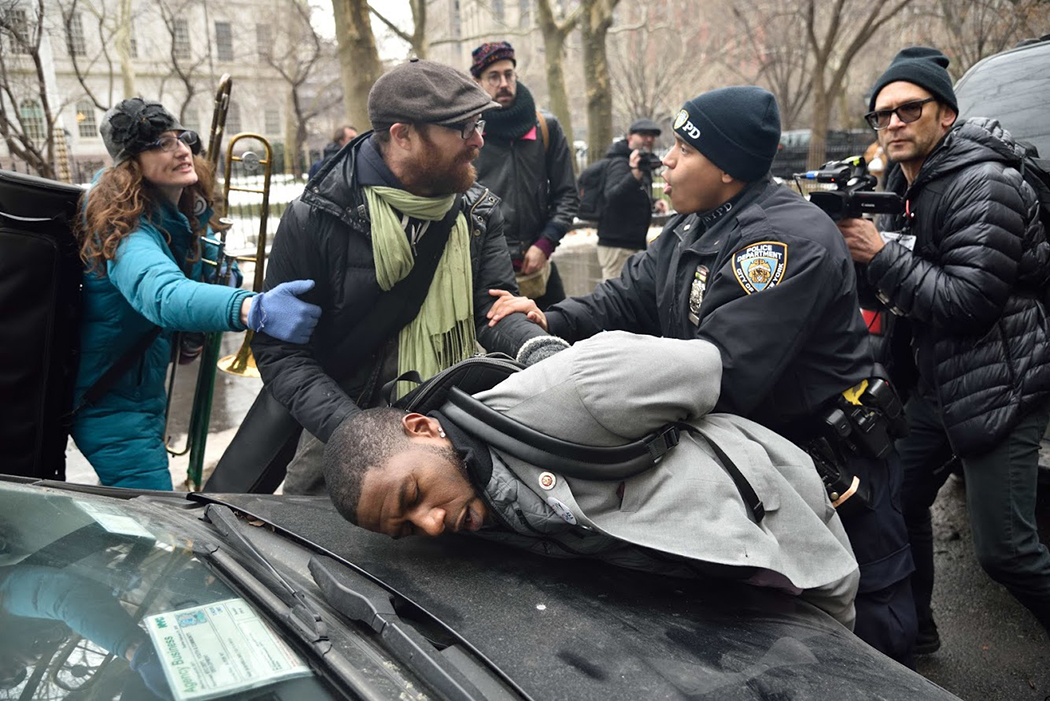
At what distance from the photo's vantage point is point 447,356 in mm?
2951

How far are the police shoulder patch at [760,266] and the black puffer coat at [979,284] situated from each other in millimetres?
834

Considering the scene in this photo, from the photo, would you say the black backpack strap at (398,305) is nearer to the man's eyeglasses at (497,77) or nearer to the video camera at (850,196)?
the video camera at (850,196)

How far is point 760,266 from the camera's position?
2236 mm

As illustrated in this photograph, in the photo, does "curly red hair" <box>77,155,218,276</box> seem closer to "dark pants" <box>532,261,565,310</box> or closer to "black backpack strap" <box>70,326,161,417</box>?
"black backpack strap" <box>70,326,161,417</box>

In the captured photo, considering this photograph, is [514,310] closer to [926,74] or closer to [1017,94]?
[926,74]

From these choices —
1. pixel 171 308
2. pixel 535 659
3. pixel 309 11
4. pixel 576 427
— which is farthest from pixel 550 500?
pixel 309 11

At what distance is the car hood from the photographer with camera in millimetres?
1275

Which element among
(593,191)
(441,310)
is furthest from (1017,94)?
(593,191)

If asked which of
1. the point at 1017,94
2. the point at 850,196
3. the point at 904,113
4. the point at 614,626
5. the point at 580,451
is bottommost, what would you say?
the point at 614,626

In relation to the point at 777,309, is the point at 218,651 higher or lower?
lower

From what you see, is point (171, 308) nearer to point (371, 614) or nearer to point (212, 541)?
point (212, 541)

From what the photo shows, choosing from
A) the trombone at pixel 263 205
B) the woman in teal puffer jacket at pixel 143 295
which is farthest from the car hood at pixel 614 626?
the trombone at pixel 263 205

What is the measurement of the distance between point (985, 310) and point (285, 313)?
7.16 feet

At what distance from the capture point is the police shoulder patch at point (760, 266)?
221 centimetres
